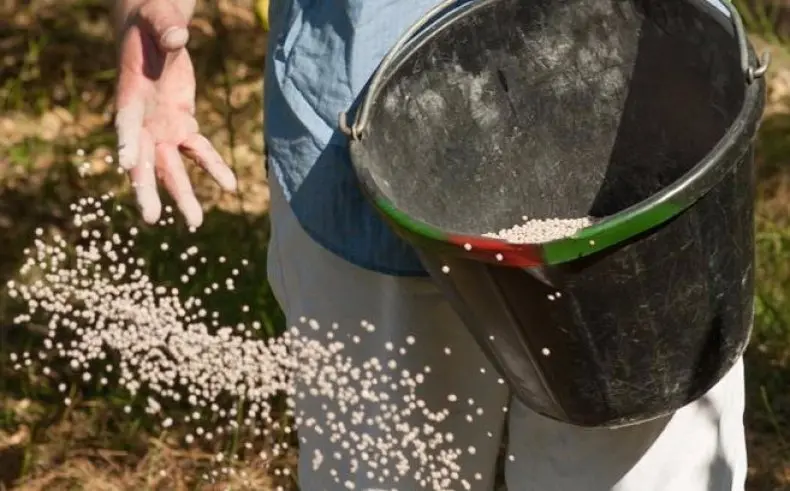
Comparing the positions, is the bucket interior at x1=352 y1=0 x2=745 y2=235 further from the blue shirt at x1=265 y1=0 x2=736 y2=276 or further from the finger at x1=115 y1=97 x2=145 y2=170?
the finger at x1=115 y1=97 x2=145 y2=170

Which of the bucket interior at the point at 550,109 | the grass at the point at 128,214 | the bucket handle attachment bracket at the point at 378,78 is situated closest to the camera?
the bucket handle attachment bracket at the point at 378,78

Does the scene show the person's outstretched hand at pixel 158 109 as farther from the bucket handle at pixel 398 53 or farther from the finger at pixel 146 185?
the bucket handle at pixel 398 53

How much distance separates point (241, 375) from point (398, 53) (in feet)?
2.10

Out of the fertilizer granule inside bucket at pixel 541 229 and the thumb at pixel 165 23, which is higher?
the thumb at pixel 165 23

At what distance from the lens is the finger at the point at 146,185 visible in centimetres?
147

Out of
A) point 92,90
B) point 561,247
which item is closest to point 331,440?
point 561,247

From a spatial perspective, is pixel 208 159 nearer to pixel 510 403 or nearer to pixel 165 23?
pixel 165 23

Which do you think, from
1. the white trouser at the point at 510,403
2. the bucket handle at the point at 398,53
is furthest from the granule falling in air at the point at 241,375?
the bucket handle at the point at 398,53

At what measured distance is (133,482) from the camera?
2262 mm

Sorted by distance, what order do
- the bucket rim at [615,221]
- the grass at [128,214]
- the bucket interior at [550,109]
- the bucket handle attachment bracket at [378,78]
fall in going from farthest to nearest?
the grass at [128,214]
the bucket interior at [550,109]
the bucket handle attachment bracket at [378,78]
the bucket rim at [615,221]

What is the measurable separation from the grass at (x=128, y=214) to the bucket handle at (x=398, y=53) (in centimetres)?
93

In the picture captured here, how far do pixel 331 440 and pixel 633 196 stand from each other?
42 cm

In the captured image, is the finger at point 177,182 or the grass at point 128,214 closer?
the finger at point 177,182

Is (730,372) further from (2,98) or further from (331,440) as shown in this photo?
(2,98)
